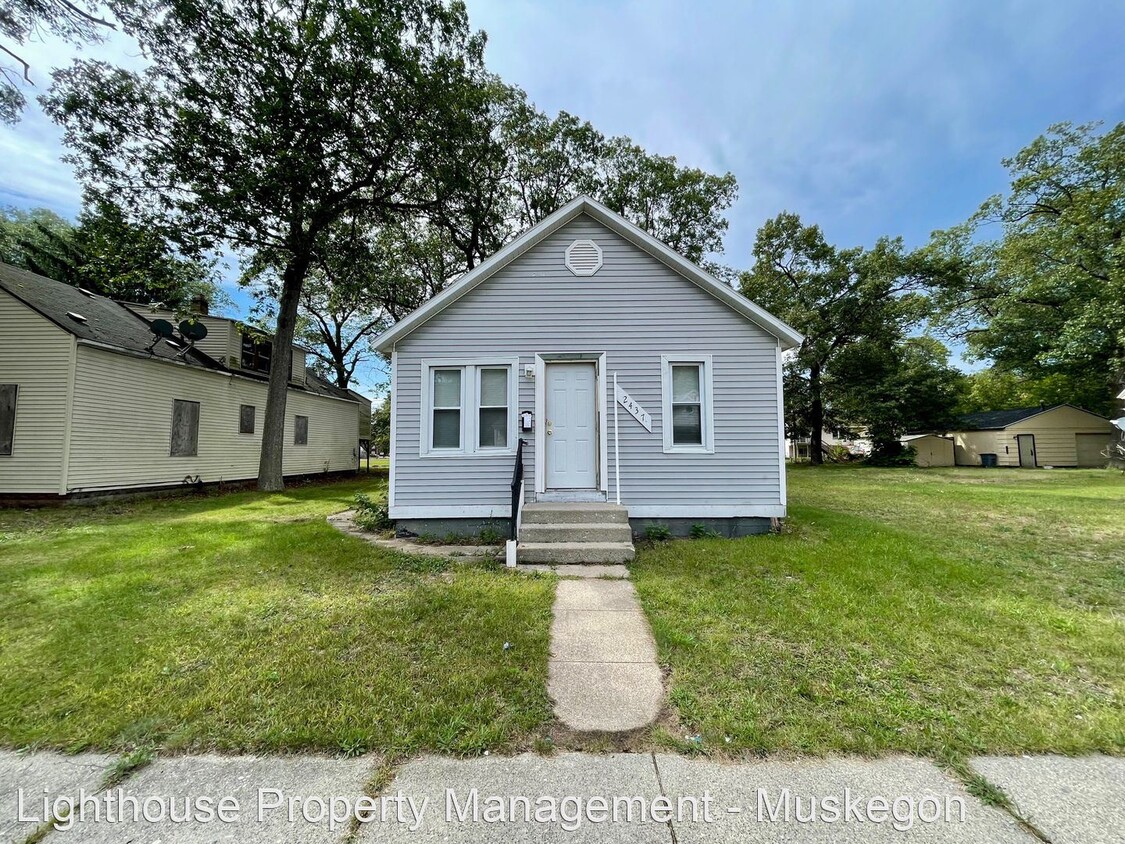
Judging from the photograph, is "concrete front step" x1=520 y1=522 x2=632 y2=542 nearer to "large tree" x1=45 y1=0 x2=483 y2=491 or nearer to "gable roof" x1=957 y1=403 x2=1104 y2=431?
"large tree" x1=45 y1=0 x2=483 y2=491

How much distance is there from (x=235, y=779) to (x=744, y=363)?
7.14 m

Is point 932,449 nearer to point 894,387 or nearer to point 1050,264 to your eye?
point 894,387

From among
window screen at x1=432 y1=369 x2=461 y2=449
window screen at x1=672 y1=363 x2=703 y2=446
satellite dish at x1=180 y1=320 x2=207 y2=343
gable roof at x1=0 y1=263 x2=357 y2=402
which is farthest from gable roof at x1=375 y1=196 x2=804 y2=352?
satellite dish at x1=180 y1=320 x2=207 y2=343

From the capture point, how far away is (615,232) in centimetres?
719

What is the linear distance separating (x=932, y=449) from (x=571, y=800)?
3477cm

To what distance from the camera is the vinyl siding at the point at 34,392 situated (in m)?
9.34

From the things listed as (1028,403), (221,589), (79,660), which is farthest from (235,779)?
(1028,403)

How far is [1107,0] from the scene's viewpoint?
1002 cm

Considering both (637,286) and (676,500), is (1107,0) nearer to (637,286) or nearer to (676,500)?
(637,286)

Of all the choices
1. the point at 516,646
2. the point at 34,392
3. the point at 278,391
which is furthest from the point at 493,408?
the point at 34,392

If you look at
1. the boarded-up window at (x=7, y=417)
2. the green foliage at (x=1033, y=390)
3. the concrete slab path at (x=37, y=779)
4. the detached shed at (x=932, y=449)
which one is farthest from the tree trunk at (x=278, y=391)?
the detached shed at (x=932, y=449)

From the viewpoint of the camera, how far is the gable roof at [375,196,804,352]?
6.84 m

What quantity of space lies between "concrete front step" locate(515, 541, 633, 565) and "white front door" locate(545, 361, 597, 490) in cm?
147

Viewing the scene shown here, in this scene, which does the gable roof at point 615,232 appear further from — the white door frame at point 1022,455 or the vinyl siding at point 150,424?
the white door frame at point 1022,455
